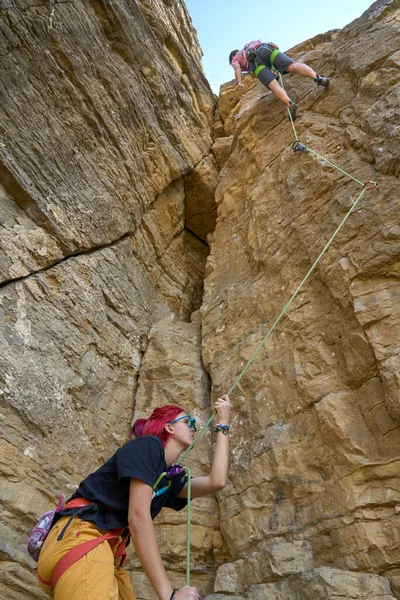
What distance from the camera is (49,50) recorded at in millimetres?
6453

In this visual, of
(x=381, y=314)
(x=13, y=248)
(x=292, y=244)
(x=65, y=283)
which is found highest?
(x=13, y=248)

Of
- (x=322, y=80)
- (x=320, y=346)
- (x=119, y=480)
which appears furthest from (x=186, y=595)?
(x=322, y=80)

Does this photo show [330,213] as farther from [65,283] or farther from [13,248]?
[13,248]

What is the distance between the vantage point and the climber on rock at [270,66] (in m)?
7.24

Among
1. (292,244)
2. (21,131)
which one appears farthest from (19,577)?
(21,131)

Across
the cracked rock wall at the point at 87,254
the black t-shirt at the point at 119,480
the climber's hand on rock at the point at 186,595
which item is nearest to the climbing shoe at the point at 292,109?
the cracked rock wall at the point at 87,254

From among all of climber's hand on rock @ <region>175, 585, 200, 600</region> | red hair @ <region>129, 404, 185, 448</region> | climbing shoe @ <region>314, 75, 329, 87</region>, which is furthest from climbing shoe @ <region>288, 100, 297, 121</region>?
climber's hand on rock @ <region>175, 585, 200, 600</region>

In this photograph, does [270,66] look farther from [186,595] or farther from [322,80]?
[186,595]

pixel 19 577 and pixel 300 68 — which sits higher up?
pixel 300 68

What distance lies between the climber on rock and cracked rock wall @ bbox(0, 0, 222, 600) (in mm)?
1473

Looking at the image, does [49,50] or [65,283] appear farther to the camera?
[49,50]

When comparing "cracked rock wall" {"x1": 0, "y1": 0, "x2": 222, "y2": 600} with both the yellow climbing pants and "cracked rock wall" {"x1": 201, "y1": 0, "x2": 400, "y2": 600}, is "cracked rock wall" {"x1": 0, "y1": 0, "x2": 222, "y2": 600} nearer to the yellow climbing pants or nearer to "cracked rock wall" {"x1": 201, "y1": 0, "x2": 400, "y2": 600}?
"cracked rock wall" {"x1": 201, "y1": 0, "x2": 400, "y2": 600}

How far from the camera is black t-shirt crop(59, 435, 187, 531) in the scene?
2.61m

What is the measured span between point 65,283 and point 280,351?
285 cm
